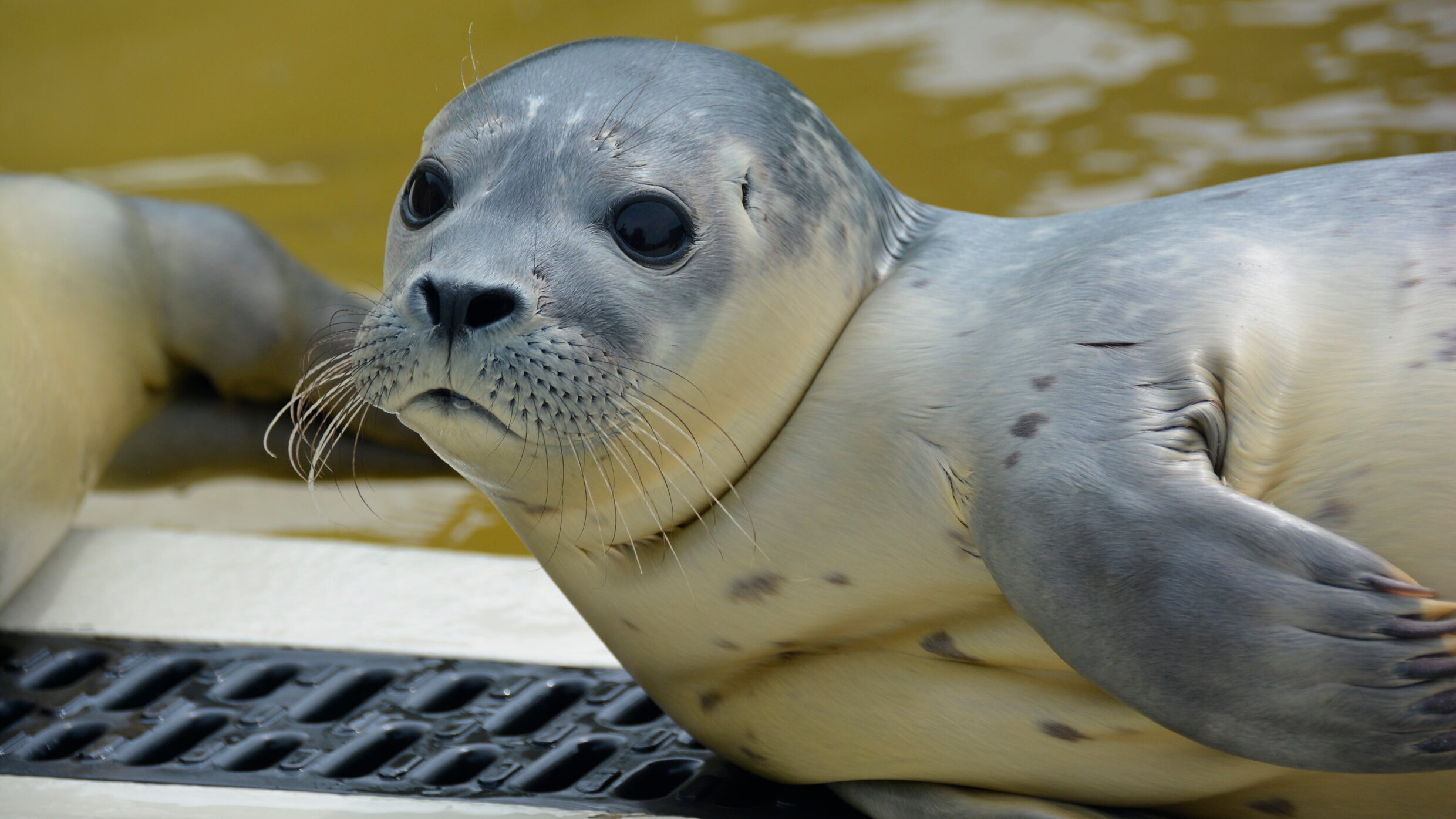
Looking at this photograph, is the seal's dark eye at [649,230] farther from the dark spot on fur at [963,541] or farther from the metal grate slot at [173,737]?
the metal grate slot at [173,737]

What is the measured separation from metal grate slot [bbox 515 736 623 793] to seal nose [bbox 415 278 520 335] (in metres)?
0.76

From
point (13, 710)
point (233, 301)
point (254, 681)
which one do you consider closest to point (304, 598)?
point (254, 681)

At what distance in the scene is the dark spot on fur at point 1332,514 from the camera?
55.8 inches

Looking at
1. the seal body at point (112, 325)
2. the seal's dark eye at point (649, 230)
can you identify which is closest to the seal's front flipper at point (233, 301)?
the seal body at point (112, 325)

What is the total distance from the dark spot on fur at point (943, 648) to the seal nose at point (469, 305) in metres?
0.60

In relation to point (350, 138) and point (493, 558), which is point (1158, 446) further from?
point (350, 138)

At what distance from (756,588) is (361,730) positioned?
818mm

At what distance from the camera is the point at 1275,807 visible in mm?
1576

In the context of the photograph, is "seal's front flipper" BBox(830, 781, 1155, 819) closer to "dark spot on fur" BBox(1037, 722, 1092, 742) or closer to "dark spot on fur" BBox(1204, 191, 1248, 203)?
"dark spot on fur" BBox(1037, 722, 1092, 742)

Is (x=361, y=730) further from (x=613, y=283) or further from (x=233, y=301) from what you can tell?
(x=233, y=301)

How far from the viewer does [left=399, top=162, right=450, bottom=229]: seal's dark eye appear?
163cm

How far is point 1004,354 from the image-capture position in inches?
58.8

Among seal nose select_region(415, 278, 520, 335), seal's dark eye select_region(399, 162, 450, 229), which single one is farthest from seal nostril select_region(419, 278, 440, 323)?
seal's dark eye select_region(399, 162, 450, 229)

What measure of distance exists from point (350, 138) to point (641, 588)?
3.98 m
